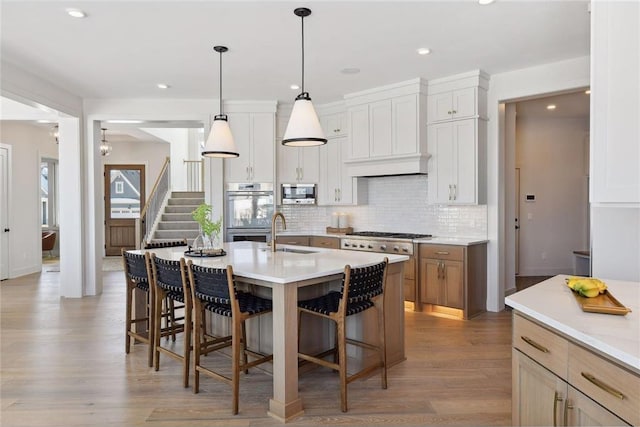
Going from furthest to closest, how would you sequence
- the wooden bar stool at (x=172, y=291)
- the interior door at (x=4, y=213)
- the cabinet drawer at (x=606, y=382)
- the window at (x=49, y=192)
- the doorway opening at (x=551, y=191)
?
the window at (x=49, y=192), the doorway opening at (x=551, y=191), the interior door at (x=4, y=213), the wooden bar stool at (x=172, y=291), the cabinet drawer at (x=606, y=382)

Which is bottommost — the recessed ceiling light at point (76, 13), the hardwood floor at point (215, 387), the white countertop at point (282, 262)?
the hardwood floor at point (215, 387)

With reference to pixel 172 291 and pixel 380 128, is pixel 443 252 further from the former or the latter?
pixel 172 291

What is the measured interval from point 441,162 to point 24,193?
25.0 ft

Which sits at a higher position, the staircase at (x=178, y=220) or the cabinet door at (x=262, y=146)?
the cabinet door at (x=262, y=146)

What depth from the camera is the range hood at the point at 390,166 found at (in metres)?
5.18

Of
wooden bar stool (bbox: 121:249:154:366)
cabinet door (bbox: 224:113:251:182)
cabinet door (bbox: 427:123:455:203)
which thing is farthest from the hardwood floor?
cabinet door (bbox: 224:113:251:182)

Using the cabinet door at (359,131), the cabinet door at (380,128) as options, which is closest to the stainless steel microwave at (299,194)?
the cabinet door at (359,131)

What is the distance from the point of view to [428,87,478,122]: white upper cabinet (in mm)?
4840

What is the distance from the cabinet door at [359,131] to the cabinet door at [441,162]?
0.86m

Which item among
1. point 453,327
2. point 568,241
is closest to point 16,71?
point 453,327

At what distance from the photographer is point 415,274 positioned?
16.6 ft

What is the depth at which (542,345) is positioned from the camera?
5.58 ft

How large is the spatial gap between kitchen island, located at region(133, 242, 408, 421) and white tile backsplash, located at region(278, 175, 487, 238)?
216cm

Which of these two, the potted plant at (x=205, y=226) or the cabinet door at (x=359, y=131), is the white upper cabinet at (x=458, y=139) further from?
the potted plant at (x=205, y=226)
